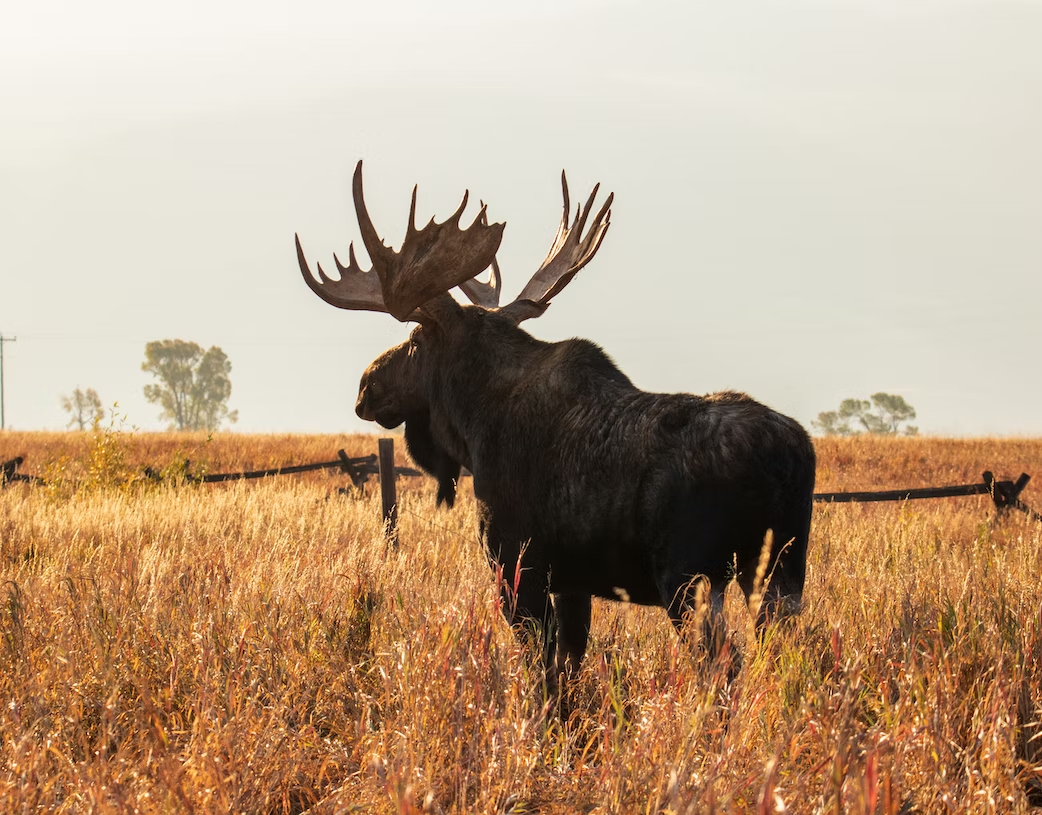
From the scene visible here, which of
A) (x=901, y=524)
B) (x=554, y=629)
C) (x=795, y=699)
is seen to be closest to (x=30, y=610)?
(x=554, y=629)

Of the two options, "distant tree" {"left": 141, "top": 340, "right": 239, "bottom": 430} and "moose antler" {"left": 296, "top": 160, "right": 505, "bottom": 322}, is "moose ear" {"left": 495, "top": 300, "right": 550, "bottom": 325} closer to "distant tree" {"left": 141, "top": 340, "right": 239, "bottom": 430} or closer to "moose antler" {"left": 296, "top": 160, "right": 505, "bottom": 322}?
"moose antler" {"left": 296, "top": 160, "right": 505, "bottom": 322}

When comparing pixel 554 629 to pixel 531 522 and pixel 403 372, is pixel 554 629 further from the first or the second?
pixel 403 372

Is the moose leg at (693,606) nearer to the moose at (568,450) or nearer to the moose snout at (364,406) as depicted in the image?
the moose at (568,450)

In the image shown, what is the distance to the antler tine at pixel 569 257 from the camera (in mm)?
6117

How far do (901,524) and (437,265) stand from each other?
6594 mm

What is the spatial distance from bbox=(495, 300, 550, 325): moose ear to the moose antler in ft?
1.08

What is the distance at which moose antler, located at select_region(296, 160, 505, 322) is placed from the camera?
18.2ft

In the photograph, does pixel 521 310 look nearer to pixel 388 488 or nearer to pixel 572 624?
pixel 572 624

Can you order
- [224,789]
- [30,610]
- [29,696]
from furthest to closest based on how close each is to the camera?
[30,610] < [29,696] < [224,789]

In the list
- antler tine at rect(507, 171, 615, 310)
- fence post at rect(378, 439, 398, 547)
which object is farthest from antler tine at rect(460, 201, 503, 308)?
A: fence post at rect(378, 439, 398, 547)

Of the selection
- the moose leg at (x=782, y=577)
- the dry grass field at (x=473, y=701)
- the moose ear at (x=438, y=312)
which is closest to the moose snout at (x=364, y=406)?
the moose ear at (x=438, y=312)

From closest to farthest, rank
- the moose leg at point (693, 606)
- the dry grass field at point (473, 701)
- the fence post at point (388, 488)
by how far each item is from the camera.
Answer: the dry grass field at point (473, 701) < the moose leg at point (693, 606) < the fence post at point (388, 488)

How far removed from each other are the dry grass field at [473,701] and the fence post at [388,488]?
2594 millimetres

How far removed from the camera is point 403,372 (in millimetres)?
5762
